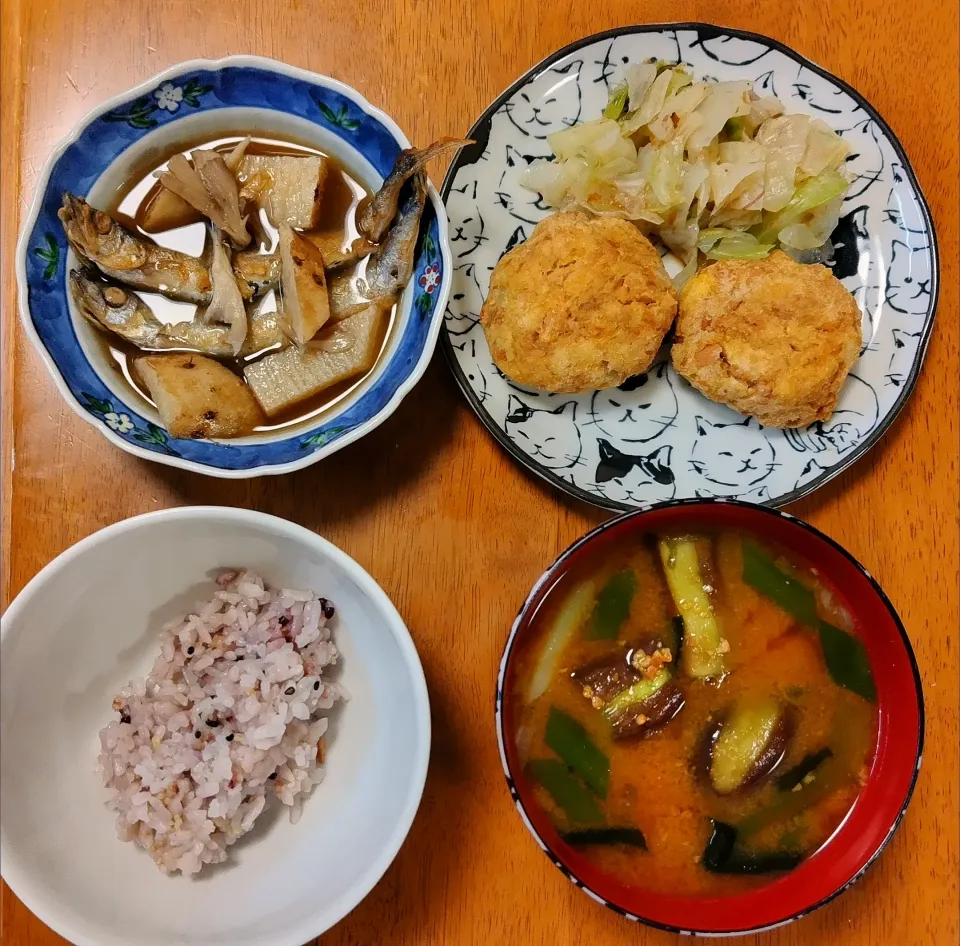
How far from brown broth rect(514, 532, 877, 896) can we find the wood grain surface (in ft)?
0.61

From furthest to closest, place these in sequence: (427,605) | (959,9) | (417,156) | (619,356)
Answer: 1. (959,9)
2. (427,605)
3. (619,356)
4. (417,156)

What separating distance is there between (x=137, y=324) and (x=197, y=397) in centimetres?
19

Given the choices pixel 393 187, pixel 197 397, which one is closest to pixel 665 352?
pixel 393 187

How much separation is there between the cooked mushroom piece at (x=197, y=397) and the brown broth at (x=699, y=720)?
0.63 metres

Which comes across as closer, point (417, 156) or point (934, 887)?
point (417, 156)

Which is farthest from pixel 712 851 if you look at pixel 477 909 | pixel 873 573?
pixel 873 573

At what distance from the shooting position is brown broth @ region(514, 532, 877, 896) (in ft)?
4.60

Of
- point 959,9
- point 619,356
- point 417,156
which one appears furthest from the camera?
point 959,9

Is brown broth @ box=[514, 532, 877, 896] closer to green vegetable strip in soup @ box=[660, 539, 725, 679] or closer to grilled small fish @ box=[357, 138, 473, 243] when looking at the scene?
green vegetable strip in soup @ box=[660, 539, 725, 679]

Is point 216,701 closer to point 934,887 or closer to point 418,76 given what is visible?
point 418,76

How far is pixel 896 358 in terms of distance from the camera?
1574 mm

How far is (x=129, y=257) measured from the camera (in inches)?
55.1

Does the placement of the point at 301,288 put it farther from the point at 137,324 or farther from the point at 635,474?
the point at 635,474

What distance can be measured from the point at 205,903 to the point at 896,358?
5.29 ft
